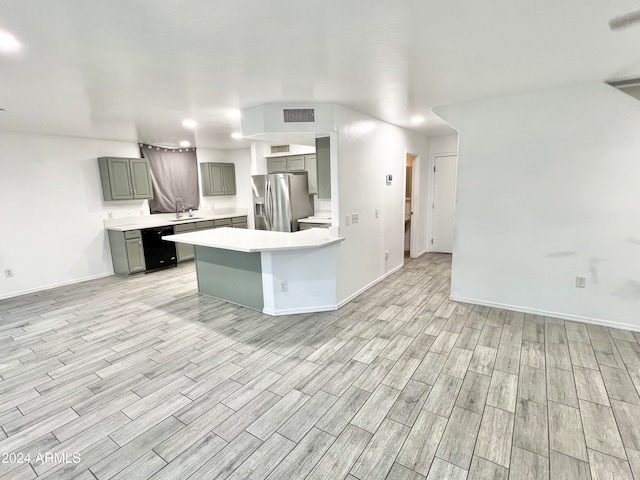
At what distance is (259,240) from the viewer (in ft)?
12.4

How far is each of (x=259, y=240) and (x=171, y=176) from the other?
3.96 m

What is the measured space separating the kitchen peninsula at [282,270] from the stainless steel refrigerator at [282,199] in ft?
5.80

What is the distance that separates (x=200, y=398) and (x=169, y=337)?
120 centimetres

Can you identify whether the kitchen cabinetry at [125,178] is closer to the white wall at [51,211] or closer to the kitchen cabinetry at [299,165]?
the white wall at [51,211]

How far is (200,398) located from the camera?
7.62 ft

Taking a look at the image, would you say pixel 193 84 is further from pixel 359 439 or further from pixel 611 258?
pixel 611 258

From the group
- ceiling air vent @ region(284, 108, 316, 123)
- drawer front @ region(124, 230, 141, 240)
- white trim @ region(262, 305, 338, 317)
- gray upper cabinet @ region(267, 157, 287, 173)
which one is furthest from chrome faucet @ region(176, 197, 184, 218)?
ceiling air vent @ region(284, 108, 316, 123)

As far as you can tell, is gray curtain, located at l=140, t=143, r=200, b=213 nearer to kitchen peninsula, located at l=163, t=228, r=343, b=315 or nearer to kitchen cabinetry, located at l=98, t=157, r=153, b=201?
kitchen cabinetry, located at l=98, t=157, r=153, b=201

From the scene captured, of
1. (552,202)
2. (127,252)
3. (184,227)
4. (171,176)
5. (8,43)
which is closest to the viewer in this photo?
(8,43)

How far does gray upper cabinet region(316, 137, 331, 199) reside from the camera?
12.6 ft

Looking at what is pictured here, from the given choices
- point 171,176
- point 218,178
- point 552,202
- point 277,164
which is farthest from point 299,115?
point 218,178

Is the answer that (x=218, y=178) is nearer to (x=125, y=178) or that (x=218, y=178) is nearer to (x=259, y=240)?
(x=125, y=178)

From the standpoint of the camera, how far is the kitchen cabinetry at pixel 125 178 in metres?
5.48

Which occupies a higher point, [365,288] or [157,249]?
[157,249]
